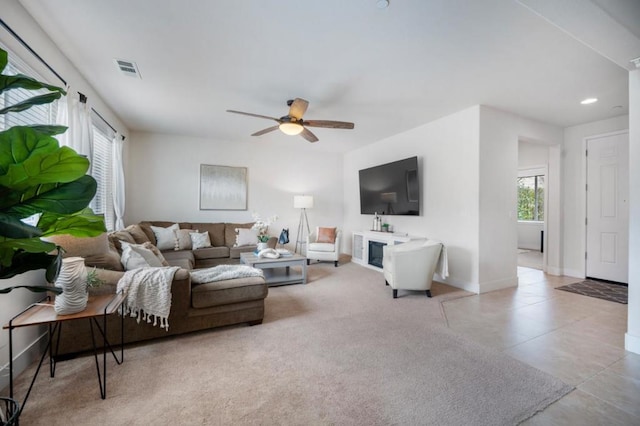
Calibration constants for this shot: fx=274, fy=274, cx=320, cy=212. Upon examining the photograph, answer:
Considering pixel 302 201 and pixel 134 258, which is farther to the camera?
pixel 302 201

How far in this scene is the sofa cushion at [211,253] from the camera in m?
4.67

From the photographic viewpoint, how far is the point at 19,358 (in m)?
1.88

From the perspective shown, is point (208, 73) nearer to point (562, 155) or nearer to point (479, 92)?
point (479, 92)

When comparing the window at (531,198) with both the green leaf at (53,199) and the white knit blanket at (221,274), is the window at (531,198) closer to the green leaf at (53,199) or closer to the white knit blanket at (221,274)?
the white knit blanket at (221,274)

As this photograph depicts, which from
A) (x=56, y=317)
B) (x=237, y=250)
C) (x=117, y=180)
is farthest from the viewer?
(x=237, y=250)

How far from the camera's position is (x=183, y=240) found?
4766 millimetres

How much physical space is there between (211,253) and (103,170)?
78.4 inches

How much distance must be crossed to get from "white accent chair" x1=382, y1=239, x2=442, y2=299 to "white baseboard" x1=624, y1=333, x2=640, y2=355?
5.62ft

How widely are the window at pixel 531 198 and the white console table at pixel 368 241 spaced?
5.31 metres

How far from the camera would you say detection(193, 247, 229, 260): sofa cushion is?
15.3ft

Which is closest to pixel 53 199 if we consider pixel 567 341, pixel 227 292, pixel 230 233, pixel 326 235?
pixel 227 292

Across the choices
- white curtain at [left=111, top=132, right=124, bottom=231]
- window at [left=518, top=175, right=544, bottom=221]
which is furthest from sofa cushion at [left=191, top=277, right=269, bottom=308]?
window at [left=518, top=175, right=544, bottom=221]

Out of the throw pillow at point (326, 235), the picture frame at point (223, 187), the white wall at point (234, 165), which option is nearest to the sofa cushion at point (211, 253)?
the white wall at point (234, 165)

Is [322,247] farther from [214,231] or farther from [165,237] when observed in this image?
[165,237]
